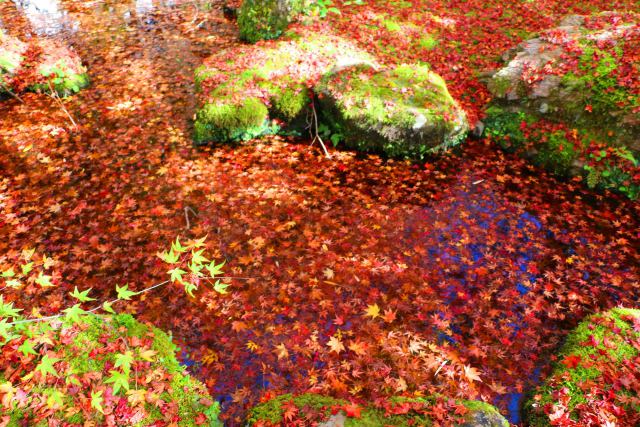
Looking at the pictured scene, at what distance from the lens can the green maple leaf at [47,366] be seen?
105 inches

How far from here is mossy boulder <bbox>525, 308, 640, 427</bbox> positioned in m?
3.50

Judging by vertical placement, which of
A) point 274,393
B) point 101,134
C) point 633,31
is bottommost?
point 274,393

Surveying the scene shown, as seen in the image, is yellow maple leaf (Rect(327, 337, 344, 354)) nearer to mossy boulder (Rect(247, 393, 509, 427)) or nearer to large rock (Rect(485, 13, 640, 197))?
mossy boulder (Rect(247, 393, 509, 427))

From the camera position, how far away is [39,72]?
952 centimetres

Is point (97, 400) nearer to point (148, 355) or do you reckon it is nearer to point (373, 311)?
point (148, 355)

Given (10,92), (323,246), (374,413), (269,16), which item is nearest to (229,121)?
(323,246)

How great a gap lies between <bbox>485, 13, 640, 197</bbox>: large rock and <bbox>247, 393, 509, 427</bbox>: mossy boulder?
5.80 metres

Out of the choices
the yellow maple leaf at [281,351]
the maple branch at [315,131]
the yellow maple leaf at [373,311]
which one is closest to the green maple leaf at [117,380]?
the yellow maple leaf at [281,351]

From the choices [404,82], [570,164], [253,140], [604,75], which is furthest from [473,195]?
[253,140]

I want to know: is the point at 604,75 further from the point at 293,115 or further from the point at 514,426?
the point at 514,426

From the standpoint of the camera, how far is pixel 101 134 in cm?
816

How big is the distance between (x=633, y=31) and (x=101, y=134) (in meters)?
12.1

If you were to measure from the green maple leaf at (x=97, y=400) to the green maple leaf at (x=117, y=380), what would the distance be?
11 cm

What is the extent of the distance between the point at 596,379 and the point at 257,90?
25.1 ft
